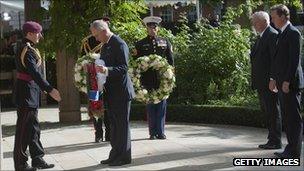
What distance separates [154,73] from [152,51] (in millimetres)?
376

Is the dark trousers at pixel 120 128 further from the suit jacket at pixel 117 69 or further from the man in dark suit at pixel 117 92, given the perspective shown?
the suit jacket at pixel 117 69

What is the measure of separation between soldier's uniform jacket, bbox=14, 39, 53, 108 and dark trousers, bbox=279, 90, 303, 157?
10.3 ft

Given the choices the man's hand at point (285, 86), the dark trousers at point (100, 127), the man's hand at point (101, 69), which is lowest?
the dark trousers at point (100, 127)

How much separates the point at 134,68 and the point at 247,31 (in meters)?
5.43

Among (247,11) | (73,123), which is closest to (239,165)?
(73,123)

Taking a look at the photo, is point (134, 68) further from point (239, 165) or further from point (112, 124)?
point (239, 165)

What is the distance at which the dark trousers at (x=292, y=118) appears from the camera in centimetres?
741

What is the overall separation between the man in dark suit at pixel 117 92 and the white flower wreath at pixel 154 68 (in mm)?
1913

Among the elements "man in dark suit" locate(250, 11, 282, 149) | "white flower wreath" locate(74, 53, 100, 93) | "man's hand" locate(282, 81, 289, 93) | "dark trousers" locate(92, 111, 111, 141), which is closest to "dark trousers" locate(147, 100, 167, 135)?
"dark trousers" locate(92, 111, 111, 141)

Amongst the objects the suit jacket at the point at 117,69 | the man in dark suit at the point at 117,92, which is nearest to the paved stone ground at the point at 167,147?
the man in dark suit at the point at 117,92

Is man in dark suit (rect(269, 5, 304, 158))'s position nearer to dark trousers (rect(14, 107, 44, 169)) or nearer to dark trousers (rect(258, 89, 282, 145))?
dark trousers (rect(258, 89, 282, 145))

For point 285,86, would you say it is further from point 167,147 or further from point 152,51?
point 152,51

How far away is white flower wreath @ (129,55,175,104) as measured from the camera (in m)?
9.56

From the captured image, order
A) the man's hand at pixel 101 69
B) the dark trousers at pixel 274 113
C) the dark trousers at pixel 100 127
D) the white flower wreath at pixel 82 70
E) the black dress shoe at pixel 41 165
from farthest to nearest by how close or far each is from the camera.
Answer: the dark trousers at pixel 100 127, the white flower wreath at pixel 82 70, the dark trousers at pixel 274 113, the black dress shoe at pixel 41 165, the man's hand at pixel 101 69
